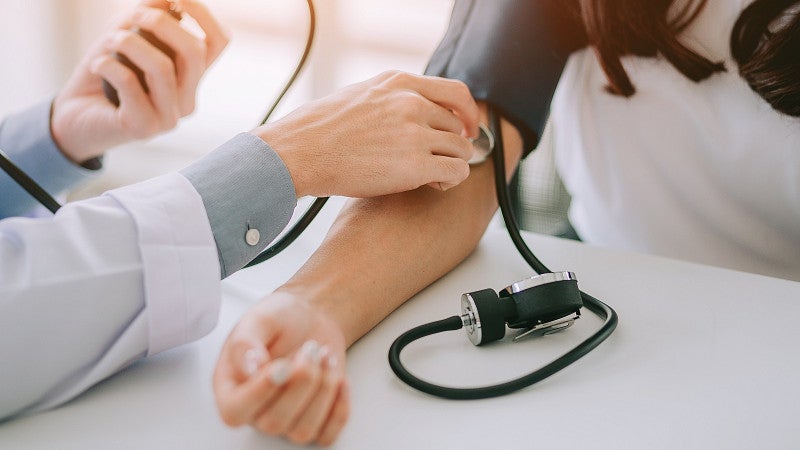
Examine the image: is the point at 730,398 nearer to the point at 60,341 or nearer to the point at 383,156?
the point at 383,156

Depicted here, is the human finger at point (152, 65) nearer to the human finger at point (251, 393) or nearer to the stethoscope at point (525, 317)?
the stethoscope at point (525, 317)

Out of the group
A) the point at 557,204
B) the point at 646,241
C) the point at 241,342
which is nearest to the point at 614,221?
the point at 646,241

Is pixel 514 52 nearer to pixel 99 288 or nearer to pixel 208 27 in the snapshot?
pixel 208 27

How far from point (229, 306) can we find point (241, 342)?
0.67ft

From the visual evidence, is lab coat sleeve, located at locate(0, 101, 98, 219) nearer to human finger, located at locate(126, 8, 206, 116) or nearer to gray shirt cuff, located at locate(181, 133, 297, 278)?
human finger, located at locate(126, 8, 206, 116)

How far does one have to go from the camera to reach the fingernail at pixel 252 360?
15.4 inches

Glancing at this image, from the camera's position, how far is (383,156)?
61 cm

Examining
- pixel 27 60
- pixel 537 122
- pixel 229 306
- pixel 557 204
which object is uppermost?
pixel 537 122

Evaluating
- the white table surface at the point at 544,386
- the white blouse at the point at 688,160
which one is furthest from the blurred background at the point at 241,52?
the white table surface at the point at 544,386

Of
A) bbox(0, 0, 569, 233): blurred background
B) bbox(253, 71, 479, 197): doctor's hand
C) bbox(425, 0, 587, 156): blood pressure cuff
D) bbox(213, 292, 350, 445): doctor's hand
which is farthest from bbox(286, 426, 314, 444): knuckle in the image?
bbox(0, 0, 569, 233): blurred background

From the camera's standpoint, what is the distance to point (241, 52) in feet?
8.32

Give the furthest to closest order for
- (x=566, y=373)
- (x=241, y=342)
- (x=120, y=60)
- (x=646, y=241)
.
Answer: (x=646, y=241) < (x=120, y=60) < (x=566, y=373) < (x=241, y=342)

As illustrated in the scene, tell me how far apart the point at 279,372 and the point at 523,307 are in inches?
9.4

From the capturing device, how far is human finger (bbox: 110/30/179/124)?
748mm
